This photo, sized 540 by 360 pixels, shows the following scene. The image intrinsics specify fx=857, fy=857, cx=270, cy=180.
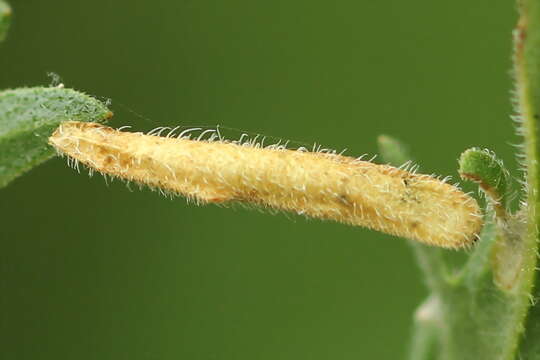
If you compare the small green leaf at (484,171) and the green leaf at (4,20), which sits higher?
the green leaf at (4,20)

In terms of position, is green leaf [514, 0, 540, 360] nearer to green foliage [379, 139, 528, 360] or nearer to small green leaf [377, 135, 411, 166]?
green foliage [379, 139, 528, 360]

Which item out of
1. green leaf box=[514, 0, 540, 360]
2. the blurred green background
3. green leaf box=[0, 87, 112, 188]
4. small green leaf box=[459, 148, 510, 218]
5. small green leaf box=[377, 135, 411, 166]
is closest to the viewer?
green leaf box=[514, 0, 540, 360]

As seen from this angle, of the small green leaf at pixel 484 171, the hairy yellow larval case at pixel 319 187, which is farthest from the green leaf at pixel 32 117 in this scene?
the small green leaf at pixel 484 171

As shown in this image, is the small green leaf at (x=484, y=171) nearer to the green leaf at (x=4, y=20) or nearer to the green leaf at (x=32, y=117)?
the green leaf at (x=32, y=117)

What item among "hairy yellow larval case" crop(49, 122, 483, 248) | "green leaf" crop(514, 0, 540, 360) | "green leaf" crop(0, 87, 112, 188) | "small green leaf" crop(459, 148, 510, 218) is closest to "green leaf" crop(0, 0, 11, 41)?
"green leaf" crop(0, 87, 112, 188)

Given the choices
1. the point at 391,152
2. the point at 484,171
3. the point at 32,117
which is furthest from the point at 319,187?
the point at 391,152

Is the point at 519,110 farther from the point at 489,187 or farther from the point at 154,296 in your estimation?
the point at 154,296
